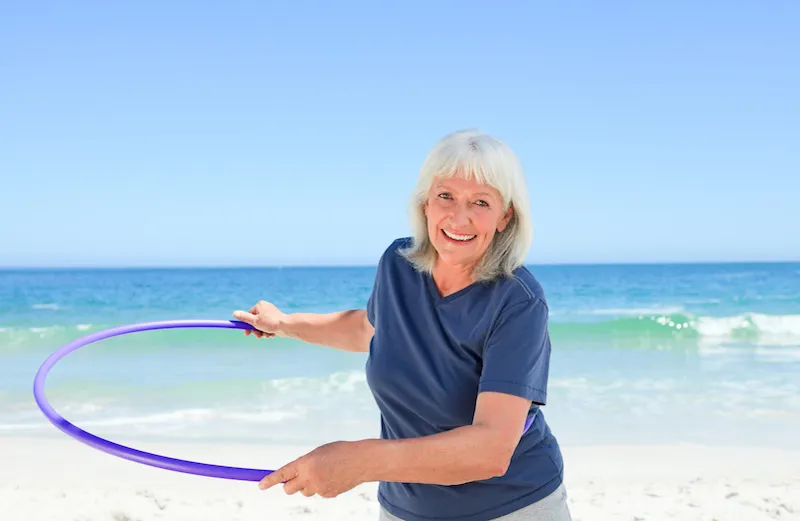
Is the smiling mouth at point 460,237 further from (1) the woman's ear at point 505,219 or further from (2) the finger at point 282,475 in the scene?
(2) the finger at point 282,475

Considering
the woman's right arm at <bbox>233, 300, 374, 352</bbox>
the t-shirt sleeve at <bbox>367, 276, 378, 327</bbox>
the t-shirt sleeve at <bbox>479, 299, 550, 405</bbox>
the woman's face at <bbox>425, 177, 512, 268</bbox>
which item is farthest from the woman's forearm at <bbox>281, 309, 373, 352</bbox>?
the t-shirt sleeve at <bbox>479, 299, 550, 405</bbox>

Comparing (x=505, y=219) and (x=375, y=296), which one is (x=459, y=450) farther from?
(x=375, y=296)

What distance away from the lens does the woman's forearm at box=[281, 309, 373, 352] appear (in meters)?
2.81

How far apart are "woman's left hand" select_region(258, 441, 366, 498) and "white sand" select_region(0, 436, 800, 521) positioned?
317cm

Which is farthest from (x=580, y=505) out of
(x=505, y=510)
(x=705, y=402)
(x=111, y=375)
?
(x=111, y=375)

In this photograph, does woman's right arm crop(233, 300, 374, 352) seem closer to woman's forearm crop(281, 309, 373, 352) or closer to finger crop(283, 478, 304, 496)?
→ woman's forearm crop(281, 309, 373, 352)

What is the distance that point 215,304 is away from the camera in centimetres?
2538

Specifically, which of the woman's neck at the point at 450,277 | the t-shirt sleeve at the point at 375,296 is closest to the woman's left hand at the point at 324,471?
the woman's neck at the point at 450,277

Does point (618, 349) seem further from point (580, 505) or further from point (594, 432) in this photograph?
point (580, 505)

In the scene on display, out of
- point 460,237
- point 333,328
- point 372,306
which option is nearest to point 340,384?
point 333,328

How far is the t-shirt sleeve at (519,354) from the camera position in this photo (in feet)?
6.45

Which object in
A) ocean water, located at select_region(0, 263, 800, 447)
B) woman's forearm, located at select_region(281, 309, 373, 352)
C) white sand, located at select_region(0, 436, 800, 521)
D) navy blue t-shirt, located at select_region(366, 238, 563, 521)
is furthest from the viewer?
ocean water, located at select_region(0, 263, 800, 447)

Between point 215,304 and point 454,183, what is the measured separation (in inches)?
943

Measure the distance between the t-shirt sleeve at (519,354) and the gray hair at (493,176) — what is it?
0.14m
